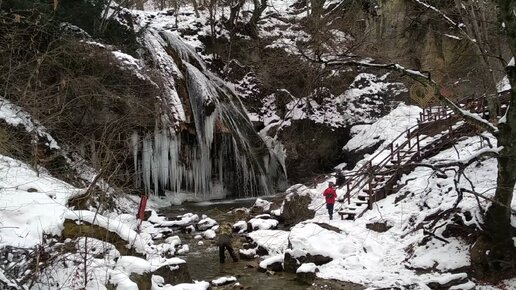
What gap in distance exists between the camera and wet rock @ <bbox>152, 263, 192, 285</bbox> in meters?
7.07

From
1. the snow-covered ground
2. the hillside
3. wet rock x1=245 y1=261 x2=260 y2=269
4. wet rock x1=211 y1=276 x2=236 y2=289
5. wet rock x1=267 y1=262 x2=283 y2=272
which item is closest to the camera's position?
the hillside

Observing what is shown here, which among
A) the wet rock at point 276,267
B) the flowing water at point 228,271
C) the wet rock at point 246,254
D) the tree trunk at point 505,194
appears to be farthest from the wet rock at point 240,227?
the tree trunk at point 505,194

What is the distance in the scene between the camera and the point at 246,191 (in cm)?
1817

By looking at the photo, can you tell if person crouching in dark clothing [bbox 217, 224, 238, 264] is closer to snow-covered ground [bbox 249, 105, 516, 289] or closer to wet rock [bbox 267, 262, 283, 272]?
snow-covered ground [bbox 249, 105, 516, 289]

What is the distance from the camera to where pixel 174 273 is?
7258 millimetres

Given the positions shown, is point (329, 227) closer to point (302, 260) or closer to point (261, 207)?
point (302, 260)

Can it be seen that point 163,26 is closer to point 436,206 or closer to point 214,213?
point 214,213

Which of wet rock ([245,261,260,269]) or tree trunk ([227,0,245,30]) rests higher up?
tree trunk ([227,0,245,30])

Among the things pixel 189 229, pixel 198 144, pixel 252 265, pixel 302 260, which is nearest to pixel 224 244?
pixel 252 265

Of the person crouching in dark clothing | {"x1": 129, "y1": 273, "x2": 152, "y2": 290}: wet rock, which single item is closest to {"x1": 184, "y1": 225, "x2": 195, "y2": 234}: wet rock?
the person crouching in dark clothing

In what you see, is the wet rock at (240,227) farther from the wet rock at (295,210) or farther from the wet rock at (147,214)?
the wet rock at (147,214)

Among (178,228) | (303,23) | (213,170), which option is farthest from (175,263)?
(303,23)

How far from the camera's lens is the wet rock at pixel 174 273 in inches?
278

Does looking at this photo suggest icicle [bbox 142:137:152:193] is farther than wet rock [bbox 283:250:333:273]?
Yes
